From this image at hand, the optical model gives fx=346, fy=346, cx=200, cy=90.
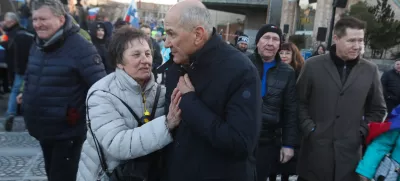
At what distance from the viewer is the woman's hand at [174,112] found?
167cm

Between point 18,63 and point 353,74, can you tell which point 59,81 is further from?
point 18,63

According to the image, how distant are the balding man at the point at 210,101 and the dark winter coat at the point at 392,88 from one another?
6.05 m

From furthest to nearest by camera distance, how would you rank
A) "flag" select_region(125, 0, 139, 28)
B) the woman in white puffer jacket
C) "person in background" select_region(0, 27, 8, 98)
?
"flag" select_region(125, 0, 139, 28) < "person in background" select_region(0, 27, 8, 98) < the woman in white puffer jacket

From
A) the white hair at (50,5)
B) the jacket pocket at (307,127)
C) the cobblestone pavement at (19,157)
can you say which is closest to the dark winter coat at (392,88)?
the cobblestone pavement at (19,157)

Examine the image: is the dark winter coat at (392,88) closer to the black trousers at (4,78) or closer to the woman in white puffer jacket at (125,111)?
the woman in white puffer jacket at (125,111)

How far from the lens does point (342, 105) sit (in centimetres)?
268

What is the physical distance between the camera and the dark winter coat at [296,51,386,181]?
2.68m

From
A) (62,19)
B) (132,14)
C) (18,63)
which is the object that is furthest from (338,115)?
(132,14)

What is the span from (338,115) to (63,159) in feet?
7.03

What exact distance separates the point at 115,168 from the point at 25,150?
11.5 feet

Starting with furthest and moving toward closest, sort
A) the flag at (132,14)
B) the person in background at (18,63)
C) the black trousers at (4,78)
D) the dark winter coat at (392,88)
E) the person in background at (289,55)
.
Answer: the flag at (132,14)
the black trousers at (4,78)
the dark winter coat at (392,88)
the person in background at (18,63)
the person in background at (289,55)

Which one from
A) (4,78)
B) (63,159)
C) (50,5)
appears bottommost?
(4,78)

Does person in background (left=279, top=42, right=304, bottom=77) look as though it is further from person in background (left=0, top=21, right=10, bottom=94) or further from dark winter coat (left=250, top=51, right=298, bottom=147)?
person in background (left=0, top=21, right=10, bottom=94)

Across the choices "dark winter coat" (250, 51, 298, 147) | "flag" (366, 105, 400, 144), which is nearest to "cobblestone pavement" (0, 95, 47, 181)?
"dark winter coat" (250, 51, 298, 147)
